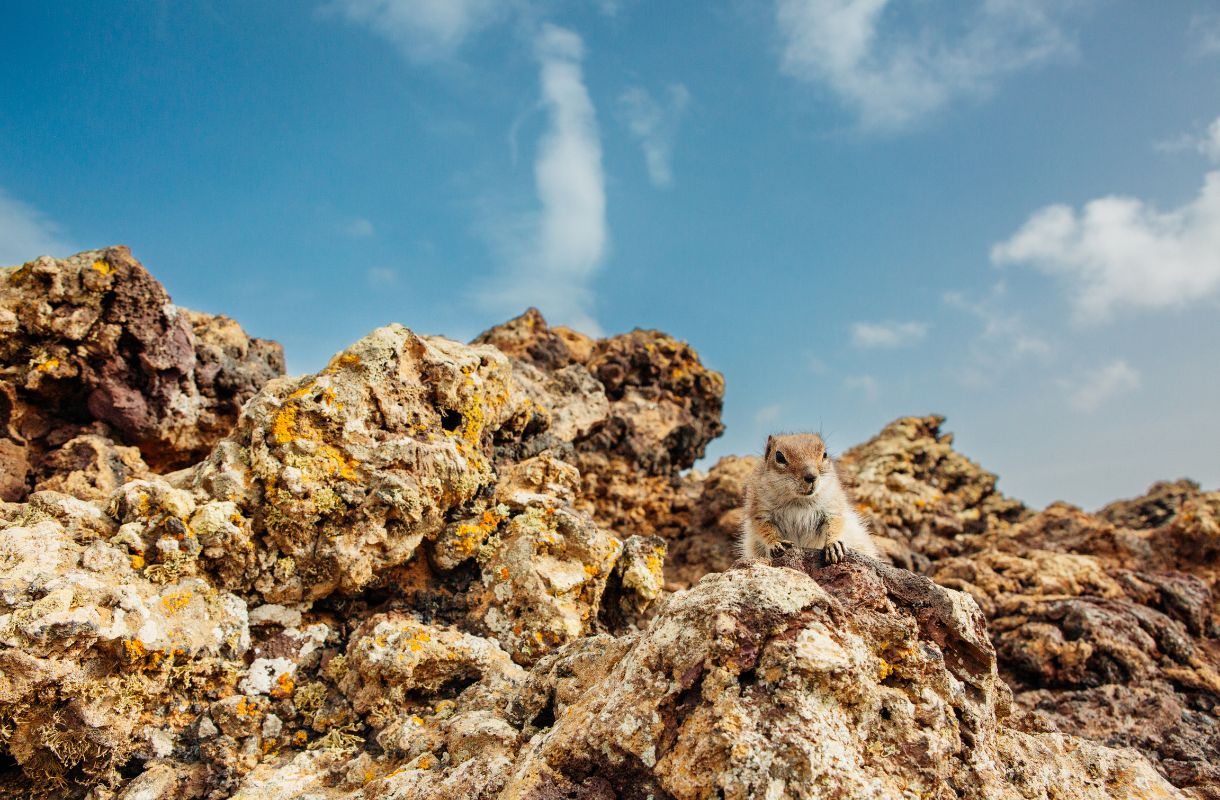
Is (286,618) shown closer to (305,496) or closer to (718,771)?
(305,496)

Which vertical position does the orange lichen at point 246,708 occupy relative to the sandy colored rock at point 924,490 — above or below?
below

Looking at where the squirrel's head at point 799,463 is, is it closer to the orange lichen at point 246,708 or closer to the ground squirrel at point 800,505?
the ground squirrel at point 800,505

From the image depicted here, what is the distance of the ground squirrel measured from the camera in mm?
6301

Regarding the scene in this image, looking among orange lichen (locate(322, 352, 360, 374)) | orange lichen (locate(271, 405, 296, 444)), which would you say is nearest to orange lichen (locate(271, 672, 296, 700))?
orange lichen (locate(271, 405, 296, 444))

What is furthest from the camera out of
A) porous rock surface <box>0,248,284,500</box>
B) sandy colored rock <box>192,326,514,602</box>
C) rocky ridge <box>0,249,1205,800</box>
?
porous rock surface <box>0,248,284,500</box>

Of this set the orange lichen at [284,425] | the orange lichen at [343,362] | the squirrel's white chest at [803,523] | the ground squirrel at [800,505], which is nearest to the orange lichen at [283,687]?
the orange lichen at [284,425]

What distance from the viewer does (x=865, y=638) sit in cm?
376

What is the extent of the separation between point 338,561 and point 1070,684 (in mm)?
7731

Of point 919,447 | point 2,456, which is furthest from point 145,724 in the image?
point 919,447

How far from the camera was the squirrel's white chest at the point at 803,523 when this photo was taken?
21.1ft

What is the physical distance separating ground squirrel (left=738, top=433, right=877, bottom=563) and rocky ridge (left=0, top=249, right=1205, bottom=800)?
3.86ft

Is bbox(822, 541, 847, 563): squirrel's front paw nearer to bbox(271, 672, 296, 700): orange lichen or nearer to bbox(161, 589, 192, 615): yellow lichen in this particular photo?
bbox(271, 672, 296, 700): orange lichen

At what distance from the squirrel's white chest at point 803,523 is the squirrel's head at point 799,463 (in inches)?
9.9

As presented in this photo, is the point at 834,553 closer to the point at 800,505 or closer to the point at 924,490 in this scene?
the point at 800,505
